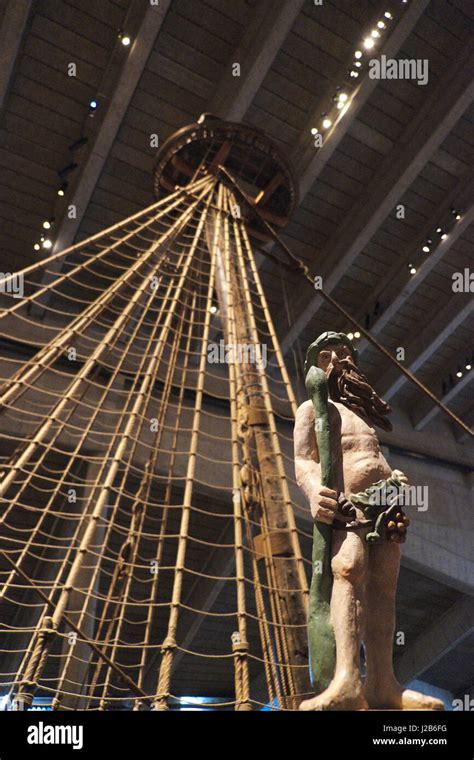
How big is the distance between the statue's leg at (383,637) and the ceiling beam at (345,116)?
5.32m

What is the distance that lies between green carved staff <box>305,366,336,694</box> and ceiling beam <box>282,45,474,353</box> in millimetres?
5401

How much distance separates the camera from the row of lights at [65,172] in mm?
5594

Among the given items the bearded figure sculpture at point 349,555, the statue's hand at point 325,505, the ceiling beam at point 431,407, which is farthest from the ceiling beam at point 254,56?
the ceiling beam at point 431,407

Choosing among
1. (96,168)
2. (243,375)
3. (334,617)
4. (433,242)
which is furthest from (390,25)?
(334,617)

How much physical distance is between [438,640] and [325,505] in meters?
10.2

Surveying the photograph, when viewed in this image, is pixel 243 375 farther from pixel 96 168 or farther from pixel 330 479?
pixel 96 168

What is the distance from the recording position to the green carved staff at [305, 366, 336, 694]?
5.47ft

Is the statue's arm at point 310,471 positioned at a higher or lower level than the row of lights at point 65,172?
lower

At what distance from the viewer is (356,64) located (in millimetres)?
6098

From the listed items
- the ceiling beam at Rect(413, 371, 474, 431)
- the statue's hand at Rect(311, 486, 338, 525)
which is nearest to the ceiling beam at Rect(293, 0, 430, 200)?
the ceiling beam at Rect(413, 371, 474, 431)

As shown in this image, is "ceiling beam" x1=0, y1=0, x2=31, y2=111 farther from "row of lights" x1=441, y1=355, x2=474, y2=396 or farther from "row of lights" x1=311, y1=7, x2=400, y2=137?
"row of lights" x1=441, y1=355, x2=474, y2=396

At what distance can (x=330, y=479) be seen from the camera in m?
1.91

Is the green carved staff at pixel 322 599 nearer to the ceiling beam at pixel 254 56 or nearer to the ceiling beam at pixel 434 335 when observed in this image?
the ceiling beam at pixel 254 56
